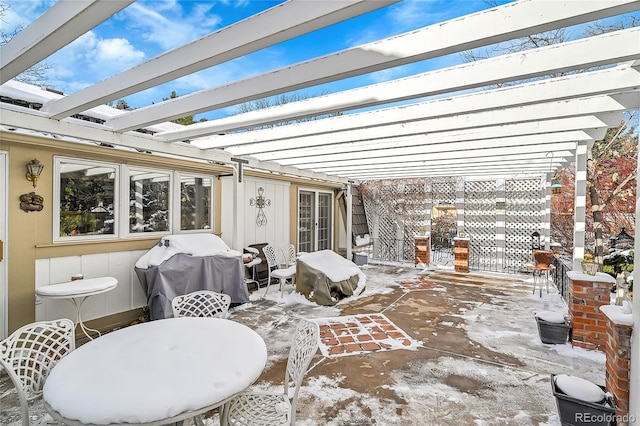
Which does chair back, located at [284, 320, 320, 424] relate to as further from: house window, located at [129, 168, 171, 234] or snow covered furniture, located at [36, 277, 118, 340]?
house window, located at [129, 168, 171, 234]

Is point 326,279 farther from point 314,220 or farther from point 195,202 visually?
point 314,220

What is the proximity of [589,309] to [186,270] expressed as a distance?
4.88 metres

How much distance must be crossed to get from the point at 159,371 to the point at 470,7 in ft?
8.72

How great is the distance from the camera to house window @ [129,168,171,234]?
→ 178 inches

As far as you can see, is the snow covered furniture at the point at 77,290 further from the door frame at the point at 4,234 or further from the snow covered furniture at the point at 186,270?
the snow covered furniture at the point at 186,270

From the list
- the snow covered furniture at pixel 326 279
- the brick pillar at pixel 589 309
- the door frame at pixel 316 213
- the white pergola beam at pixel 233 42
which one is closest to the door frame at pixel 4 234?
the white pergola beam at pixel 233 42

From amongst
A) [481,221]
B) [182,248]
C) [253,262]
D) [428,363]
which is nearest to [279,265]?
[253,262]

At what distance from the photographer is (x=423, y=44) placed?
6.23 ft

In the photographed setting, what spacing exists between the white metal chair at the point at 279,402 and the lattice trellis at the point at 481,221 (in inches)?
311

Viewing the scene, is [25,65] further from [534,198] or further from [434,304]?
[534,198]

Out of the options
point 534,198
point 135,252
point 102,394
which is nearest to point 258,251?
point 135,252

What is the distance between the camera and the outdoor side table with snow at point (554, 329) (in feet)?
11.6

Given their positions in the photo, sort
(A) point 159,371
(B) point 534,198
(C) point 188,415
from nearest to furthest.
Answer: (C) point 188,415
(A) point 159,371
(B) point 534,198

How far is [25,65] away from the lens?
213 centimetres
